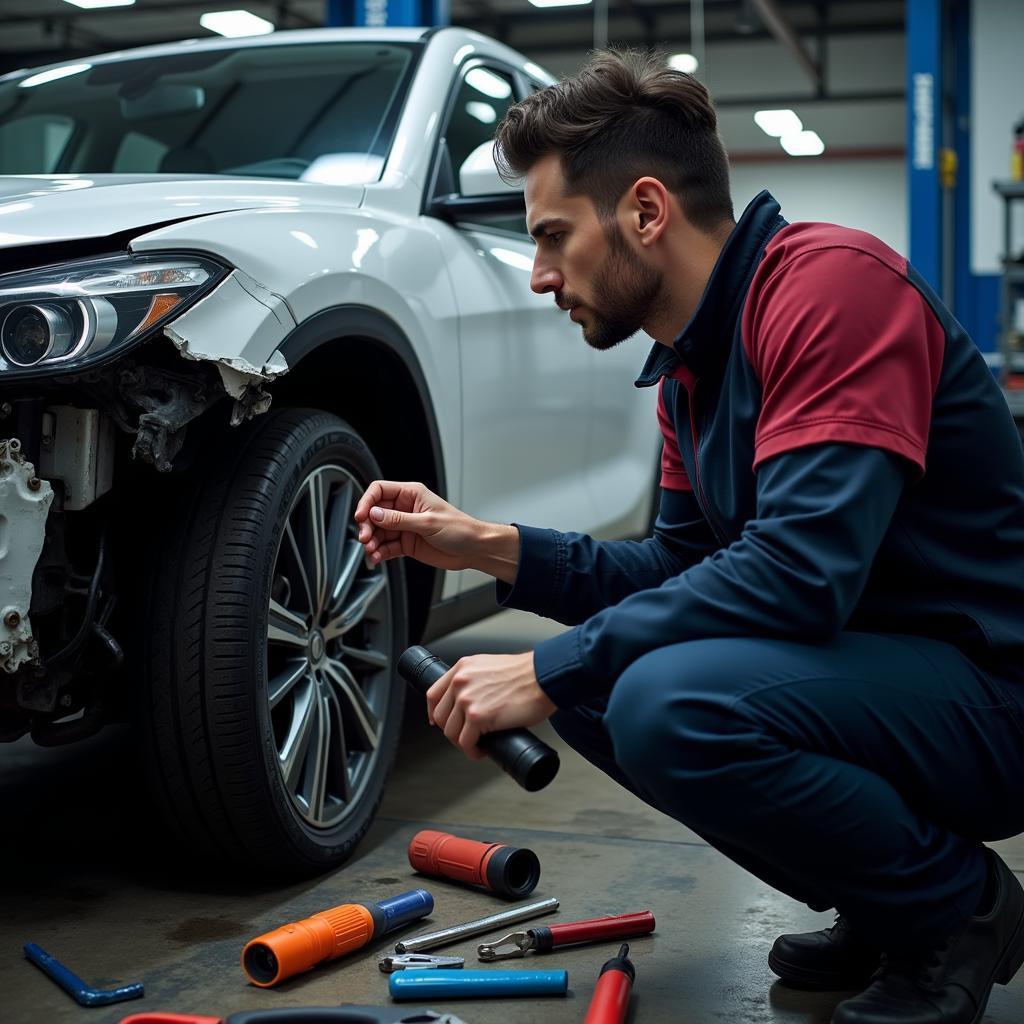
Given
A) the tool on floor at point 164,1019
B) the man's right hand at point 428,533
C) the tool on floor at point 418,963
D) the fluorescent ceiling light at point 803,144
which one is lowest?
the fluorescent ceiling light at point 803,144

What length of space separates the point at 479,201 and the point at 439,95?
13.1 inches

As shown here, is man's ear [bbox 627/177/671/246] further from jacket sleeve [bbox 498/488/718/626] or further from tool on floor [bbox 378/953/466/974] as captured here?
tool on floor [bbox 378/953/466/974]

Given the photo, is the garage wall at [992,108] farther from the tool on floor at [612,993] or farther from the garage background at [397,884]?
the tool on floor at [612,993]

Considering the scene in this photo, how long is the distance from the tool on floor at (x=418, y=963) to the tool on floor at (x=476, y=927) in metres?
0.05

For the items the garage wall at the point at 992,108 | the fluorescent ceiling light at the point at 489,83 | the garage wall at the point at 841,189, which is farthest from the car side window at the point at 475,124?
the garage wall at the point at 841,189

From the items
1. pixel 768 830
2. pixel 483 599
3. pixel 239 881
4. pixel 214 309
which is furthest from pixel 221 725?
pixel 483 599

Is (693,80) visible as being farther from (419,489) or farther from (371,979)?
(371,979)

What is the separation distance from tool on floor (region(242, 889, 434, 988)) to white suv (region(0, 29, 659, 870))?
→ 0.22m

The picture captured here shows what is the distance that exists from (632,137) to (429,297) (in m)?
0.88

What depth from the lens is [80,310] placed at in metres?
1.76

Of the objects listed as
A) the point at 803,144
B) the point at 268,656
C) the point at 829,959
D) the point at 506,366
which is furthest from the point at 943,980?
the point at 803,144

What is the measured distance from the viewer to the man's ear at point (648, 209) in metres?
1.75

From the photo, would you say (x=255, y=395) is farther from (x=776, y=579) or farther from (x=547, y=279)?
(x=776, y=579)

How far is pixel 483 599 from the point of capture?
9.86 feet
